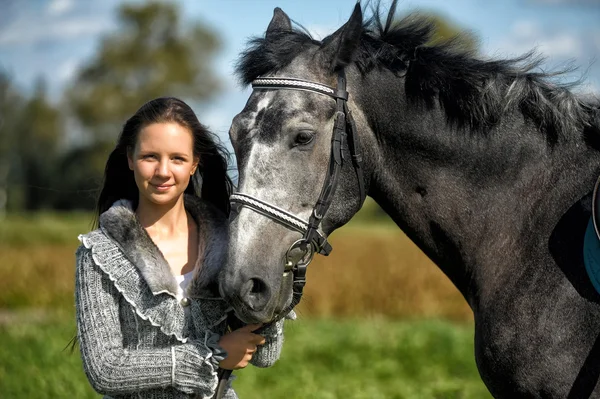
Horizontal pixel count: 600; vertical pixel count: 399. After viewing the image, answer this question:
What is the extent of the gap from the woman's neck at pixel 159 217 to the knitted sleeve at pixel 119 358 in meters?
0.32

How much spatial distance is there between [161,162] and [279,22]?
0.90m

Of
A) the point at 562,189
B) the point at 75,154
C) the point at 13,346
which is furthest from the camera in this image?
the point at 75,154

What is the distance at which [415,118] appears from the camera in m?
3.06

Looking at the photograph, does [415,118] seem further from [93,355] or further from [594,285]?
[93,355]

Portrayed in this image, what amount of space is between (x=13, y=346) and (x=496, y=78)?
313 inches

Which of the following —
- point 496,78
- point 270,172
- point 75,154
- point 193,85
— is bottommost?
point 75,154

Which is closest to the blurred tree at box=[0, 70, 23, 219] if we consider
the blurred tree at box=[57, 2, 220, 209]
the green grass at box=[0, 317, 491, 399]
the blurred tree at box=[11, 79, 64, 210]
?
the blurred tree at box=[11, 79, 64, 210]

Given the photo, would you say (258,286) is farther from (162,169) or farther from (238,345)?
(162,169)

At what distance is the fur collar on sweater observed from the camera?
2.84 metres

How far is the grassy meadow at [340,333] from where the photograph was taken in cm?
738

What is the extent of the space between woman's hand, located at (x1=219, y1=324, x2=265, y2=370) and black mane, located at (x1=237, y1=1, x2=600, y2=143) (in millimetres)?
1082

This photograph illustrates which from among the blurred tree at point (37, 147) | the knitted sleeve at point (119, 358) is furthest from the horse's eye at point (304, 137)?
the blurred tree at point (37, 147)

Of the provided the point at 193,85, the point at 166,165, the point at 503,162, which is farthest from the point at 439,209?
the point at 193,85

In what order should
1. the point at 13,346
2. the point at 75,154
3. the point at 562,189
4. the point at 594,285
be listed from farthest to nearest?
the point at 75,154
the point at 13,346
the point at 562,189
the point at 594,285
